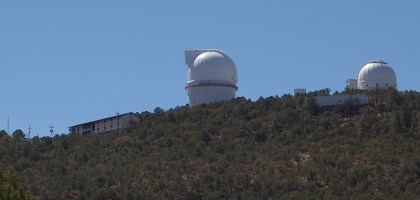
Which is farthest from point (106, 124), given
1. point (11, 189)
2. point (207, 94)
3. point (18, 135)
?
point (11, 189)

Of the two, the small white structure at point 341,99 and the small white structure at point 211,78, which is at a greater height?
the small white structure at point 211,78

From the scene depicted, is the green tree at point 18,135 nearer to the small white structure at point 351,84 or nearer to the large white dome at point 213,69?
the large white dome at point 213,69

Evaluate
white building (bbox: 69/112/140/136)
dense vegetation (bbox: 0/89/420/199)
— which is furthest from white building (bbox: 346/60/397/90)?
white building (bbox: 69/112/140/136)

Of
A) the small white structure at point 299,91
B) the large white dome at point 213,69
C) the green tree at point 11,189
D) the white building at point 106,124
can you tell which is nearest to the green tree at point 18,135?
the white building at point 106,124

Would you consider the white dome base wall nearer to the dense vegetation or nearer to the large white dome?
the large white dome

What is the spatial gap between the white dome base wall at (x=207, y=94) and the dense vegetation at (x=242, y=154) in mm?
1213

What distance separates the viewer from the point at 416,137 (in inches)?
2726

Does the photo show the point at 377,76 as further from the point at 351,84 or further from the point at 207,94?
the point at 207,94

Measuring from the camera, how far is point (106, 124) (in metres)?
84.1

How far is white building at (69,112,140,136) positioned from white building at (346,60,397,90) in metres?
17.5

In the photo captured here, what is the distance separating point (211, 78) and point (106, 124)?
8999 mm

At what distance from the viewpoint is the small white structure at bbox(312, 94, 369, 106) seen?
254 feet

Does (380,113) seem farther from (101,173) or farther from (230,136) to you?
(101,173)

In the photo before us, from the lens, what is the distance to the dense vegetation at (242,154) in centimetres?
6191
